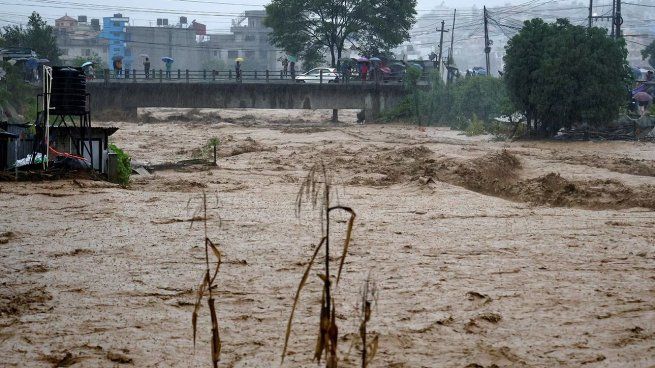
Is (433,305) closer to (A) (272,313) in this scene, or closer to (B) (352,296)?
(B) (352,296)

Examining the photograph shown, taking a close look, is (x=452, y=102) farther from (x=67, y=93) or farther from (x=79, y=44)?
(x=79, y=44)

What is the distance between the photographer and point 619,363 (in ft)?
25.4

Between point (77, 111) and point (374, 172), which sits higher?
point (77, 111)

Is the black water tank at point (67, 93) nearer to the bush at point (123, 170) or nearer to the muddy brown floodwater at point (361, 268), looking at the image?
the bush at point (123, 170)

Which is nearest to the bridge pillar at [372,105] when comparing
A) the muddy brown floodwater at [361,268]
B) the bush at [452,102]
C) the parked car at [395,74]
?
the bush at [452,102]

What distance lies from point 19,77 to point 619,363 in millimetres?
40292

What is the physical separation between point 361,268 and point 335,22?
4804 centimetres

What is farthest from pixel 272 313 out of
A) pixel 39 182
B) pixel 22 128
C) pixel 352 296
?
pixel 22 128

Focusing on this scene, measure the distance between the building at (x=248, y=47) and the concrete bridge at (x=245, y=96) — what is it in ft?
180

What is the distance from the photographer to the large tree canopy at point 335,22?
187ft

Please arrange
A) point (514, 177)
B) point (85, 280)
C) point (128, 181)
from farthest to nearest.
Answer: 1. point (514, 177)
2. point (128, 181)
3. point (85, 280)

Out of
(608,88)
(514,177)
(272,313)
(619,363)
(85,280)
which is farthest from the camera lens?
(608,88)

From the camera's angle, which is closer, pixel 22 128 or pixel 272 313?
pixel 272 313

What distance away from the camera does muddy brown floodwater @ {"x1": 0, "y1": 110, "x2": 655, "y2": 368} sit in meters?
8.15
